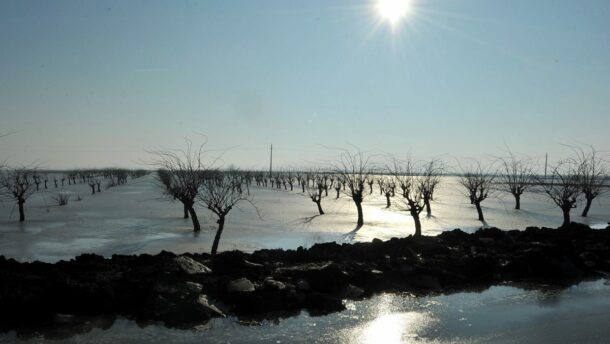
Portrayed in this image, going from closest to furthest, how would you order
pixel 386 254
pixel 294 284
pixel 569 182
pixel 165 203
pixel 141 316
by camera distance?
pixel 141 316, pixel 294 284, pixel 386 254, pixel 569 182, pixel 165 203

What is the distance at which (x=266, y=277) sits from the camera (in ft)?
33.5

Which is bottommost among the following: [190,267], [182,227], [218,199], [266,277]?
[182,227]

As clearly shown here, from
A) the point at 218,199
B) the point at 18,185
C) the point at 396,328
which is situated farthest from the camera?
the point at 18,185

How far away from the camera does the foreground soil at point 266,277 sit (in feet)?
27.1

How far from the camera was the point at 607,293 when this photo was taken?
1020 cm

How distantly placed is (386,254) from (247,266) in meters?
4.49

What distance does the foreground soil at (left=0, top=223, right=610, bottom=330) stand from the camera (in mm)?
8250

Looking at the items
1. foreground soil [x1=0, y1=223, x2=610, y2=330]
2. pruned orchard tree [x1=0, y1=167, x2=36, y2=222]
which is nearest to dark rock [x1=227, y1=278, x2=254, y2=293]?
foreground soil [x1=0, y1=223, x2=610, y2=330]

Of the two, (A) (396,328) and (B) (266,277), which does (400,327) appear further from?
(B) (266,277)

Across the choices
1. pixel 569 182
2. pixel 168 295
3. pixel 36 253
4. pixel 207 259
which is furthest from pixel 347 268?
pixel 569 182

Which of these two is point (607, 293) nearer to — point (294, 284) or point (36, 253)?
point (294, 284)

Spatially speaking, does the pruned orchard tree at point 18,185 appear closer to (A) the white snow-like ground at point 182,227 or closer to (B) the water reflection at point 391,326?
(A) the white snow-like ground at point 182,227

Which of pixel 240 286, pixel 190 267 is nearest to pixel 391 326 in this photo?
pixel 240 286

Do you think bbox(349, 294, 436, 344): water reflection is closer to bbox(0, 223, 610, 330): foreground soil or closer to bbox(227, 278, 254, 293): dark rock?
bbox(0, 223, 610, 330): foreground soil
